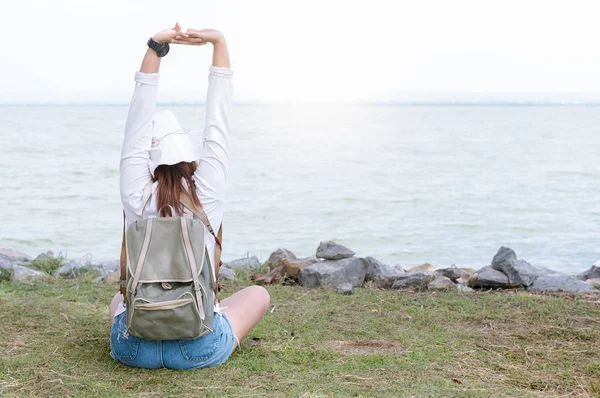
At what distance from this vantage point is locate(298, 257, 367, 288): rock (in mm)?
6277

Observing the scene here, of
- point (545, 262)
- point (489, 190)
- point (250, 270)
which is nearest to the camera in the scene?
point (250, 270)

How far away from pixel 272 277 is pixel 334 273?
584 mm

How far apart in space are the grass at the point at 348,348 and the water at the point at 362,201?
16.1 ft

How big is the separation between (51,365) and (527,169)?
21.0 metres

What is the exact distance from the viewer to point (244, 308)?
13.6 ft

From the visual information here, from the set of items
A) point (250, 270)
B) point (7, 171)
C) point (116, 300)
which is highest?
point (116, 300)

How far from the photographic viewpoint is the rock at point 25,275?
6488mm

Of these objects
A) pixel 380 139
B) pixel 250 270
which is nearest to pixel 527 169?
pixel 380 139

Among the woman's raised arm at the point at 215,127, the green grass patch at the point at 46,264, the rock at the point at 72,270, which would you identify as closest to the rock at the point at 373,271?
the rock at the point at 72,270

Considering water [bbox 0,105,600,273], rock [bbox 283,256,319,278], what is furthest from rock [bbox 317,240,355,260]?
water [bbox 0,105,600,273]

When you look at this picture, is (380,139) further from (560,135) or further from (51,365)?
(51,365)

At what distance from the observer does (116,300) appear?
416 centimetres

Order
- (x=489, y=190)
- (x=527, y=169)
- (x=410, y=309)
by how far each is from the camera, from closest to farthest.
Answer: 1. (x=410, y=309)
2. (x=489, y=190)
3. (x=527, y=169)

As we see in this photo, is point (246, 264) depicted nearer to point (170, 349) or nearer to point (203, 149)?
point (170, 349)
